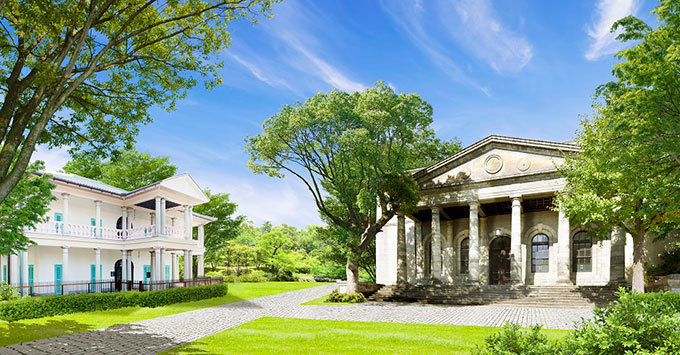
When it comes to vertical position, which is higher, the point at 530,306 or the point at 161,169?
the point at 161,169

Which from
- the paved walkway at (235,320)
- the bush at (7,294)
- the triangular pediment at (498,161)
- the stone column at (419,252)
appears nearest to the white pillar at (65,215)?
the bush at (7,294)

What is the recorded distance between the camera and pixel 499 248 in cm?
3002

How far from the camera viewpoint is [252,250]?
50312 mm

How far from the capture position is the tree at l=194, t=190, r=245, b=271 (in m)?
44.1

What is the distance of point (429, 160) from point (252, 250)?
22264mm

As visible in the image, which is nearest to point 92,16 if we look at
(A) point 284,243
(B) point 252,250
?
(B) point 252,250

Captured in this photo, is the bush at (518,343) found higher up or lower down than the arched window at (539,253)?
higher up

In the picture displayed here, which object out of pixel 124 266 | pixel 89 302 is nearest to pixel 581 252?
pixel 89 302

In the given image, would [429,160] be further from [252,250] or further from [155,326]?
[155,326]

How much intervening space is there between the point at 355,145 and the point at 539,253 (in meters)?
14.5

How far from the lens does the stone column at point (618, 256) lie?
2398cm

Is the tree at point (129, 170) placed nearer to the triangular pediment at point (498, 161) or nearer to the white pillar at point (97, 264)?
the white pillar at point (97, 264)

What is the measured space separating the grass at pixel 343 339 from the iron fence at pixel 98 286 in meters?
11.9

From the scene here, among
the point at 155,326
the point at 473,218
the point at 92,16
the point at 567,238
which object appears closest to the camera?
the point at 92,16
